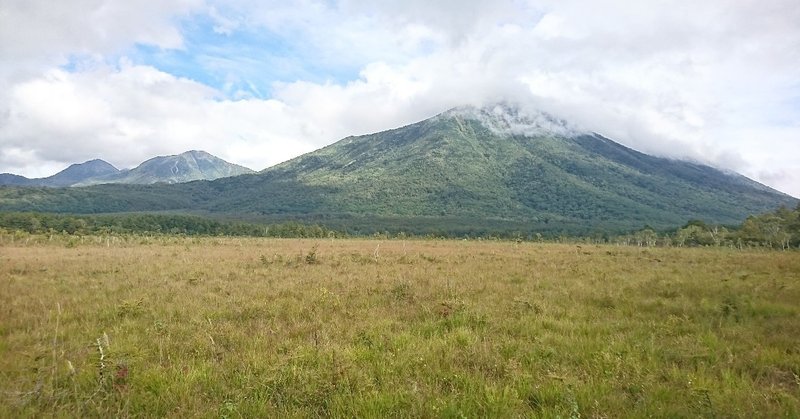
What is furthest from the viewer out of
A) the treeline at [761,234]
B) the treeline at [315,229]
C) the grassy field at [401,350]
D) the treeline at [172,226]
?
the treeline at [172,226]

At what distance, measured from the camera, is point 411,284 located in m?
13.3

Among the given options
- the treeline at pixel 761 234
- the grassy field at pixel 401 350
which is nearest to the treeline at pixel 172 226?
the treeline at pixel 761 234

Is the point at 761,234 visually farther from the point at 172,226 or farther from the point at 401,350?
the point at 172,226

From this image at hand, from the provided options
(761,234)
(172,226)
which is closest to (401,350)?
(761,234)

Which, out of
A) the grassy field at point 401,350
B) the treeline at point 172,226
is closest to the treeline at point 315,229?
the treeline at point 172,226

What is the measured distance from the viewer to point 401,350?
6.80 meters

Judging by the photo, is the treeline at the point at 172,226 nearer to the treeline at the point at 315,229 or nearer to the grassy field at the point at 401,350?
the treeline at the point at 315,229

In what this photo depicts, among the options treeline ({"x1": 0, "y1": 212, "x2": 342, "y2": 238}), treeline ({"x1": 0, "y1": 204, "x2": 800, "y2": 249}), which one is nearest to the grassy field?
treeline ({"x1": 0, "y1": 204, "x2": 800, "y2": 249})

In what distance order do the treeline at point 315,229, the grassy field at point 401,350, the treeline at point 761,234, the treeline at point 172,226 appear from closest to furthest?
the grassy field at point 401,350
the treeline at point 761,234
the treeline at point 315,229
the treeline at point 172,226

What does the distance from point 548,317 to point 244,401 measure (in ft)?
21.0

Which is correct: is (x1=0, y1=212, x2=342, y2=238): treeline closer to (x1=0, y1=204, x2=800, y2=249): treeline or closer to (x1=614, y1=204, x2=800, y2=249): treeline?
(x1=0, y1=204, x2=800, y2=249): treeline

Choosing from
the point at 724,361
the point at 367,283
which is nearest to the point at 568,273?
the point at 367,283

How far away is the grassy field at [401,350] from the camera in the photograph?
491cm

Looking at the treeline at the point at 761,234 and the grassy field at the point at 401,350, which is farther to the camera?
the treeline at the point at 761,234
